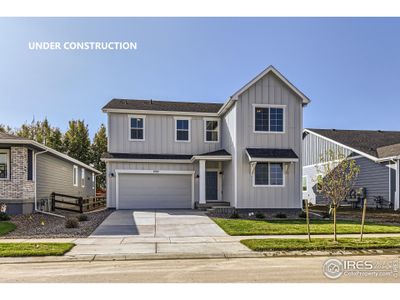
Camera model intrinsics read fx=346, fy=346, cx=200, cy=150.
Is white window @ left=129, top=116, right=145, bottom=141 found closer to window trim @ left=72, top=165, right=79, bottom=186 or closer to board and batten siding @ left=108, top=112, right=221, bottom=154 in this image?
board and batten siding @ left=108, top=112, right=221, bottom=154

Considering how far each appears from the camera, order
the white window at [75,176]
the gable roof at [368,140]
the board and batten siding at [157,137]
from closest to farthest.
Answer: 1. the board and batten siding at [157,137]
2. the gable roof at [368,140]
3. the white window at [75,176]

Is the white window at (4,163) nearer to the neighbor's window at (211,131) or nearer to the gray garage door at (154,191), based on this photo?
the gray garage door at (154,191)

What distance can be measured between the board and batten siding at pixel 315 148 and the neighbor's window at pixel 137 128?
1321 centimetres

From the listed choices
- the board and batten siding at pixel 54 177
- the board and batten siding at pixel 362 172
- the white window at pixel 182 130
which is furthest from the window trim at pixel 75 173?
the board and batten siding at pixel 362 172

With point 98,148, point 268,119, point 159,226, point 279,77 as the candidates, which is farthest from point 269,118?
point 98,148

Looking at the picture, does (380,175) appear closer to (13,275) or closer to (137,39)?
(137,39)

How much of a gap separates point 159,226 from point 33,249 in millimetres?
5090

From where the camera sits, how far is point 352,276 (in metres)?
6.58

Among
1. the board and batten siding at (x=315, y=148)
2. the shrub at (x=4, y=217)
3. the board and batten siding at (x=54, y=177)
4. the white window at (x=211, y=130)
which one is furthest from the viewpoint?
the board and batten siding at (x=315, y=148)

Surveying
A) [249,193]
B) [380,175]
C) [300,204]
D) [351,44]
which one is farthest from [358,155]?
[351,44]

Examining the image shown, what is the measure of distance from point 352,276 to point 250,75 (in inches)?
532

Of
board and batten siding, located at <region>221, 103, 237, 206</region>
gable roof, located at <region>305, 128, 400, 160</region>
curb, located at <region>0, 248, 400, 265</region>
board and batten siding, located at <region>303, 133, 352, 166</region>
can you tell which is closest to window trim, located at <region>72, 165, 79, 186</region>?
board and batten siding, located at <region>221, 103, 237, 206</region>

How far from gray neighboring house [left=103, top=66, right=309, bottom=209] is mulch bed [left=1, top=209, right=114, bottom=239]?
4.83 meters

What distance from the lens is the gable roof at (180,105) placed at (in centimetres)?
1778
